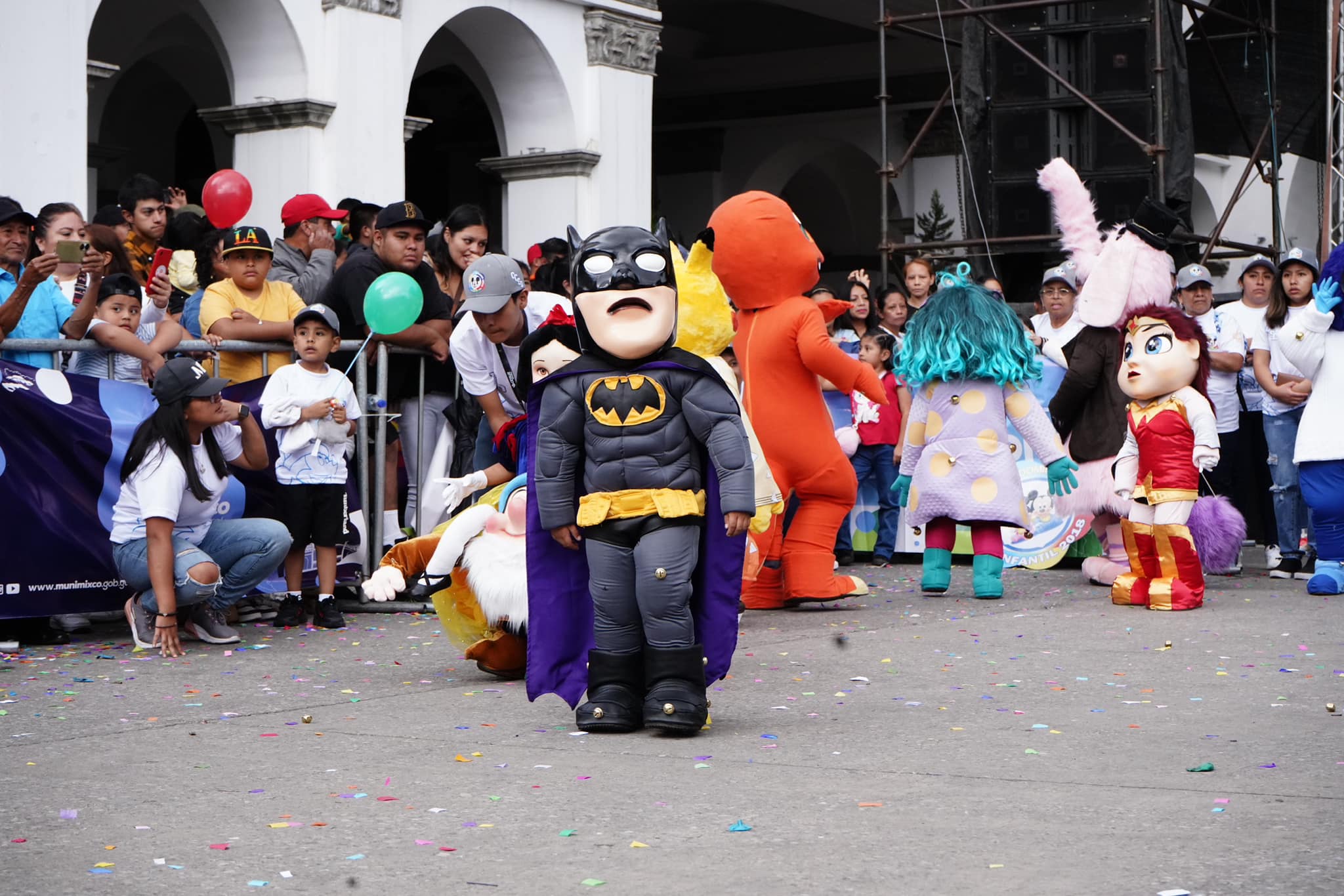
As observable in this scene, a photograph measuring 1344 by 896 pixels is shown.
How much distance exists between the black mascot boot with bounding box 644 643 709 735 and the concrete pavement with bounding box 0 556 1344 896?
0.08m

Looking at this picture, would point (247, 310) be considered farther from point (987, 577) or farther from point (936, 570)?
point (987, 577)

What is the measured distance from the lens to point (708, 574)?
5359 mm

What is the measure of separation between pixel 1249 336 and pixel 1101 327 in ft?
5.04

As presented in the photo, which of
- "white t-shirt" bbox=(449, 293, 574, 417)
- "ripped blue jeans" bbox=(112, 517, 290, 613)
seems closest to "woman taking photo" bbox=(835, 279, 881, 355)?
"white t-shirt" bbox=(449, 293, 574, 417)

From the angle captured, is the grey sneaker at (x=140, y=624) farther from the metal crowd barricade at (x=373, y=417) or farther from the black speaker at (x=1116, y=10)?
the black speaker at (x=1116, y=10)

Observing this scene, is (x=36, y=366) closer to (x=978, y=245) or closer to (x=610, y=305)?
(x=610, y=305)

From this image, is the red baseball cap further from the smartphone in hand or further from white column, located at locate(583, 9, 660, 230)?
white column, located at locate(583, 9, 660, 230)

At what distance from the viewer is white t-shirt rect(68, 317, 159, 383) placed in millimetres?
7676

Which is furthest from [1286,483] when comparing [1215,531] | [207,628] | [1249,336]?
[207,628]

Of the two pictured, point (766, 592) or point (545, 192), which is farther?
point (545, 192)

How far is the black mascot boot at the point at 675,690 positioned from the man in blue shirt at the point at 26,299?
3.46m

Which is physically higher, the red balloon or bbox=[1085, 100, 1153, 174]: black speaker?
bbox=[1085, 100, 1153, 174]: black speaker

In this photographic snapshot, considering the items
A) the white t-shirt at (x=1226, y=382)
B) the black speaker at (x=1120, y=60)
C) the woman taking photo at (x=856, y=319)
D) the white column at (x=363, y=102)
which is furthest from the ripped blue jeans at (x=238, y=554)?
the black speaker at (x=1120, y=60)

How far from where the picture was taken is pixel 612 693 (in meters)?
5.23
